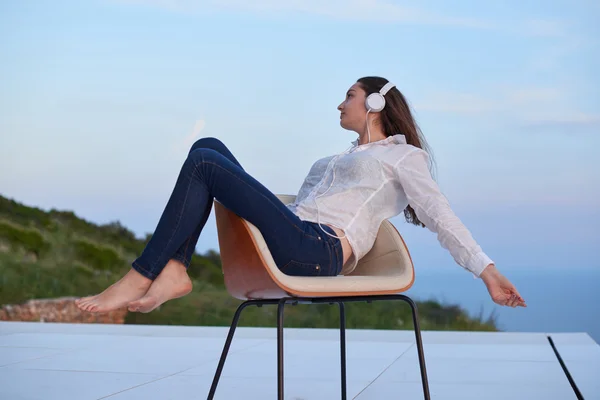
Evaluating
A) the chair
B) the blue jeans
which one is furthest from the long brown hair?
the blue jeans

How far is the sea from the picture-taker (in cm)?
594

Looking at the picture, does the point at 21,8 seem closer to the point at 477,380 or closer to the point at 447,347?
the point at 447,347

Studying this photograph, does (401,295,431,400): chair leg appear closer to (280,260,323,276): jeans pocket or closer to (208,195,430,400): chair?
(208,195,430,400): chair

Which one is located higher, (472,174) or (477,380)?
(472,174)

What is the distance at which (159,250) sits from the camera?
1824 mm

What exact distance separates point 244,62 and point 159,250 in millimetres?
4974

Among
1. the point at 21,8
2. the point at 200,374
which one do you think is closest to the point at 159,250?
the point at 200,374

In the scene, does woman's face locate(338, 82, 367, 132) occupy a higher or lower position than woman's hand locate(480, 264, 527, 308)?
higher

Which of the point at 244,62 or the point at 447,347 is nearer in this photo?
the point at 447,347

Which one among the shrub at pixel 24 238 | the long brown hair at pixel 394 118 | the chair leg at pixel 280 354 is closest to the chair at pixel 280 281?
Result: the chair leg at pixel 280 354

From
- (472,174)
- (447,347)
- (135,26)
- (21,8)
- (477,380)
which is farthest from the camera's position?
(21,8)

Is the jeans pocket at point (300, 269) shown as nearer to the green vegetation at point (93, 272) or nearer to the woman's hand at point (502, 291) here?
the woman's hand at point (502, 291)

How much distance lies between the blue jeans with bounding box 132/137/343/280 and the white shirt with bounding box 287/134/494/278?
0.21 m

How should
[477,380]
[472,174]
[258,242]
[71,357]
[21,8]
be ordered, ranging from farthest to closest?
1. [21,8]
2. [472,174]
3. [71,357]
4. [477,380]
5. [258,242]
